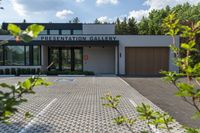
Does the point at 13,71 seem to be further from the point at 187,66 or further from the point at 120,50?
the point at 187,66

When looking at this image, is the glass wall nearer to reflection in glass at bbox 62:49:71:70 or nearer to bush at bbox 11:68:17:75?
bush at bbox 11:68:17:75

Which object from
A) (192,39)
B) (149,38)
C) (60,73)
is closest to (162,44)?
(149,38)

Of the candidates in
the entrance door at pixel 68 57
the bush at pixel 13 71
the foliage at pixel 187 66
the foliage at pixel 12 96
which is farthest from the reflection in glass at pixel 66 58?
the foliage at pixel 12 96

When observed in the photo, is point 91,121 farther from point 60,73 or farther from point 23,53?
point 23,53

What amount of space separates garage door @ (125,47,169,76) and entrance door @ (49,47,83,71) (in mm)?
5402

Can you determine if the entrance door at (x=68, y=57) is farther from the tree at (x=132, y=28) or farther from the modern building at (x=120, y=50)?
the tree at (x=132, y=28)

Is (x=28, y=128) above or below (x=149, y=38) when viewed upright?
below

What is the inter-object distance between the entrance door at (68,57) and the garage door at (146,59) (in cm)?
540

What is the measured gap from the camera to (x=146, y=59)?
100 ft

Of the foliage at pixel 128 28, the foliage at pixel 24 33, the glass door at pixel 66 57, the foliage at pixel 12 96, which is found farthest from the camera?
the foliage at pixel 128 28

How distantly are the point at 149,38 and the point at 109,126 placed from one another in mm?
23323

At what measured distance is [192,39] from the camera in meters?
1.83

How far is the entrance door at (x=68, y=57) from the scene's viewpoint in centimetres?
3306

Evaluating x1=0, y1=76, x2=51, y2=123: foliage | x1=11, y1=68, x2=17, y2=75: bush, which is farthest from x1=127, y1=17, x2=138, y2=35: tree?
x1=0, y1=76, x2=51, y2=123: foliage
